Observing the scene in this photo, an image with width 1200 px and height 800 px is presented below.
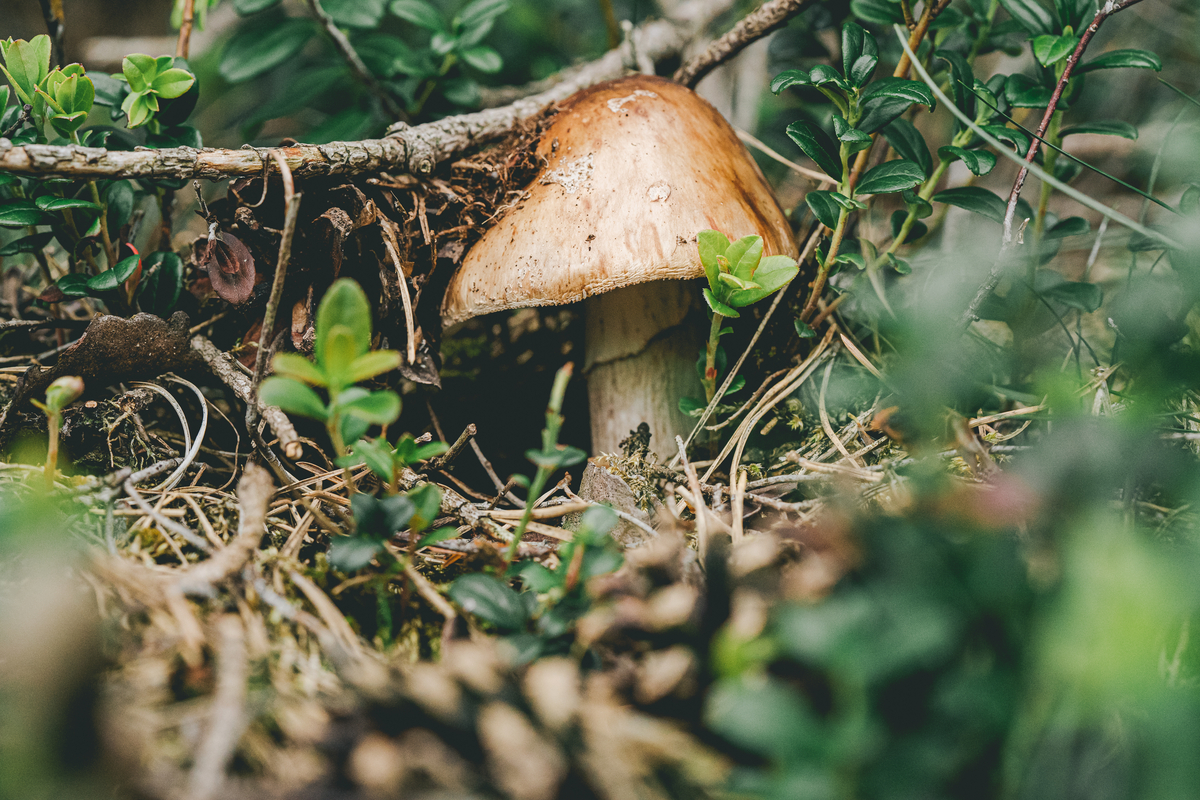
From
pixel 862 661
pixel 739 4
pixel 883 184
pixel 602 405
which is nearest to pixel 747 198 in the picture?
pixel 883 184

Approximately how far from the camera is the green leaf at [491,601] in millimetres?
737

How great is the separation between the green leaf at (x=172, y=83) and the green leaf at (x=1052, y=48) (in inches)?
56.6

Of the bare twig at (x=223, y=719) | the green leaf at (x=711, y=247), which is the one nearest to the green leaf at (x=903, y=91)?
the green leaf at (x=711, y=247)

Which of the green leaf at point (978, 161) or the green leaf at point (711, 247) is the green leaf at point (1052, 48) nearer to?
the green leaf at point (978, 161)

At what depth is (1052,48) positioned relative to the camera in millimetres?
1125

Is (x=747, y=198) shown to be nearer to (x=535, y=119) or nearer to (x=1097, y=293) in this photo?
(x=535, y=119)

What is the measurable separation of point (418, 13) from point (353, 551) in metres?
1.39

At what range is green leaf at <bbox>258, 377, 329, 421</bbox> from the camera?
0.70 m

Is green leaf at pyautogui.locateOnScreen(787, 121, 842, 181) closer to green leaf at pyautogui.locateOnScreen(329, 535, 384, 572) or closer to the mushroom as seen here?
the mushroom

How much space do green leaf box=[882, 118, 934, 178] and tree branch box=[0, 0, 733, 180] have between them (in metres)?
0.72

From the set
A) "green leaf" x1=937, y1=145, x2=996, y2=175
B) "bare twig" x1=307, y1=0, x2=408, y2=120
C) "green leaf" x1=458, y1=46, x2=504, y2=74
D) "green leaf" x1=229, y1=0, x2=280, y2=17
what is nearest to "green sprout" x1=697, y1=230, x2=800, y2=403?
"green leaf" x1=937, y1=145, x2=996, y2=175

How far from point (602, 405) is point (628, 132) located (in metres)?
0.59

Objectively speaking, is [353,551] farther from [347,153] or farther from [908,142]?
[908,142]

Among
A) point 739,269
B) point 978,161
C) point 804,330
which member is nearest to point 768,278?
point 739,269
